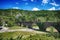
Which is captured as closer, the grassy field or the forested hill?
the grassy field

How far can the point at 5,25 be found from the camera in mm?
2707

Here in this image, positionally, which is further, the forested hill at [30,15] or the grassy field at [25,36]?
the forested hill at [30,15]

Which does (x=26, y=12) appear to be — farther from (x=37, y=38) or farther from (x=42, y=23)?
(x=37, y=38)

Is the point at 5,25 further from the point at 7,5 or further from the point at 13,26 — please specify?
the point at 7,5

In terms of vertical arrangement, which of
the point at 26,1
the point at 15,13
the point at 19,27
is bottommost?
the point at 19,27

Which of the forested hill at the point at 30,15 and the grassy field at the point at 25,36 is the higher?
the forested hill at the point at 30,15

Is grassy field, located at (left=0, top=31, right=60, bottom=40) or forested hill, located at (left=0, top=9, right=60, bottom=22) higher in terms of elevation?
forested hill, located at (left=0, top=9, right=60, bottom=22)

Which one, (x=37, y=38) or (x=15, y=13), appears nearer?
(x=37, y=38)

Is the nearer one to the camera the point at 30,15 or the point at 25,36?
the point at 25,36

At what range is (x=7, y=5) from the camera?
8.91 ft

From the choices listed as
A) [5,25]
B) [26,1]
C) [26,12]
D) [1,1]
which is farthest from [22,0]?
[5,25]

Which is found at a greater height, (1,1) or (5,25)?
(1,1)

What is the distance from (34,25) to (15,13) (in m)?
0.47

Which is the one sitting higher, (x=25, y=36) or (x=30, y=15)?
(x=30, y=15)
